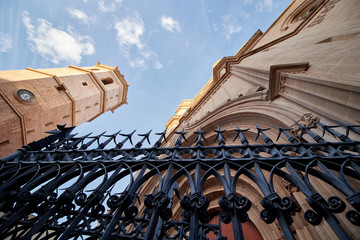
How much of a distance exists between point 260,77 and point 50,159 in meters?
6.13

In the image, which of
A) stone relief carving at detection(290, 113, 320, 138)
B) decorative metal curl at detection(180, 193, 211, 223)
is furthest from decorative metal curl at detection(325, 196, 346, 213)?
stone relief carving at detection(290, 113, 320, 138)

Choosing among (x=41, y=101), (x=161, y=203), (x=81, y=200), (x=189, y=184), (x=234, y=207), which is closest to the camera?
(x=234, y=207)

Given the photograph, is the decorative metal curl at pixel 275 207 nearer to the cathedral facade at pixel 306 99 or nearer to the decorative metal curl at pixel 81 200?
the cathedral facade at pixel 306 99

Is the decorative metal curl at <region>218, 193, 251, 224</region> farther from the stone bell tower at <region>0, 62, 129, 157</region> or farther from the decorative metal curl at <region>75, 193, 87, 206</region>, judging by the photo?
the stone bell tower at <region>0, 62, 129, 157</region>

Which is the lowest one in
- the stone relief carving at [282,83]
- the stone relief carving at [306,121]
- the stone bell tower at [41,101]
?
the stone relief carving at [306,121]

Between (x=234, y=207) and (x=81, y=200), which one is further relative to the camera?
(x=81, y=200)

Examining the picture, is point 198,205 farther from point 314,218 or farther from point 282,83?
point 282,83

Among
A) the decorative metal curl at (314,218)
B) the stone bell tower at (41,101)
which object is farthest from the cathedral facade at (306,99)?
the stone bell tower at (41,101)

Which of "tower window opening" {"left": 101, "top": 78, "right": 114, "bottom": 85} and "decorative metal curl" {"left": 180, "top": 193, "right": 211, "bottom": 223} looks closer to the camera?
"decorative metal curl" {"left": 180, "top": 193, "right": 211, "bottom": 223}

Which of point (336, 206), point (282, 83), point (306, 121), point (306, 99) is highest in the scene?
point (282, 83)

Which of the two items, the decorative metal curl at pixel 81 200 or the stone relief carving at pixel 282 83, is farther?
the stone relief carving at pixel 282 83

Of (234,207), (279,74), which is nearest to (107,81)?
(279,74)

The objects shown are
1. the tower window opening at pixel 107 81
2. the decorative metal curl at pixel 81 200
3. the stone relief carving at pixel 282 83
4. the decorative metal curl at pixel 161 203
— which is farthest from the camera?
the tower window opening at pixel 107 81

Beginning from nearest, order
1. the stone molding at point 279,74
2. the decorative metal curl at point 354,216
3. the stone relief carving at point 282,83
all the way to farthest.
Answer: the decorative metal curl at point 354,216, the stone molding at point 279,74, the stone relief carving at point 282,83
